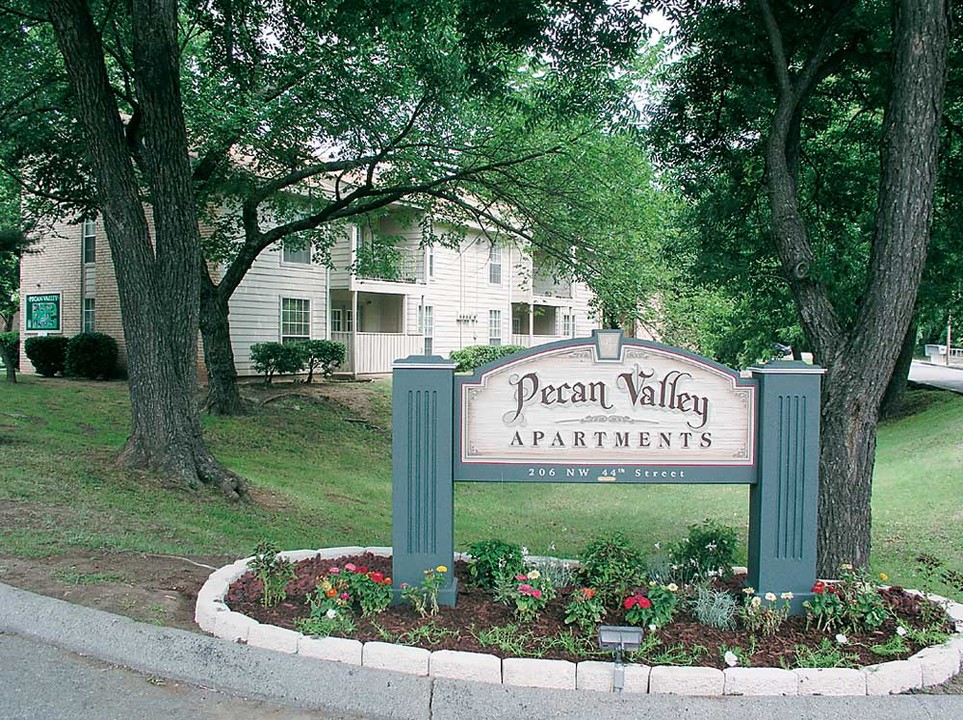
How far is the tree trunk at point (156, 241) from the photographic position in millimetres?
10086

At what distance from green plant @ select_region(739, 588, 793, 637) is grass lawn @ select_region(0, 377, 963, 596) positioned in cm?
314

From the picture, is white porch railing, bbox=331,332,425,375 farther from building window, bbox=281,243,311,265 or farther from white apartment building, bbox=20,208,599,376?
building window, bbox=281,243,311,265

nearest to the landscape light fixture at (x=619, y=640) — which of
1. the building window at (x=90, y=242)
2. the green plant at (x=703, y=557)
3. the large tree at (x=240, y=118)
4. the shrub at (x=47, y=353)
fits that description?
the green plant at (x=703, y=557)

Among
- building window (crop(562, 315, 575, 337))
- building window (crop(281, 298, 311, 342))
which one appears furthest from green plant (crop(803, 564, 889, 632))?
building window (crop(562, 315, 575, 337))

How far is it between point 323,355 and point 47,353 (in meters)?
7.55

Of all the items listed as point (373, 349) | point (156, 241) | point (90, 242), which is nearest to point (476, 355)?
point (373, 349)

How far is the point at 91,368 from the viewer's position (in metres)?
22.9

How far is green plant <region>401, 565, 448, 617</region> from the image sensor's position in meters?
5.21

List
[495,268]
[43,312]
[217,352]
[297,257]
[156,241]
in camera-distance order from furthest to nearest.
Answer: [495,268] < [297,257] < [43,312] < [217,352] < [156,241]

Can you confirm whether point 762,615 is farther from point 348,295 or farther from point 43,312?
point 43,312

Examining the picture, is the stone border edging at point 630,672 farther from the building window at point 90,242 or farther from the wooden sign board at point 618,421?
the building window at point 90,242

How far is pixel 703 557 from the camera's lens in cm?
610

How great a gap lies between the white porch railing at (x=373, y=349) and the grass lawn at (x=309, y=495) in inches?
168

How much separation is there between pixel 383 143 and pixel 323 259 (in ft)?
23.1
